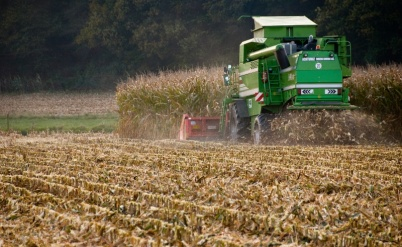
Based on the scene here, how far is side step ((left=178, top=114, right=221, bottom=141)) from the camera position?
20.1 meters

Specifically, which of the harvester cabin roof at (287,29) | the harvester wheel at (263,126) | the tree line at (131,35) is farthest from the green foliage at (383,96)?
the tree line at (131,35)

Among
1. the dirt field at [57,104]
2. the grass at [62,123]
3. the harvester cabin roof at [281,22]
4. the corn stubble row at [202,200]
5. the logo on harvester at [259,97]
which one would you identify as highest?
the harvester cabin roof at [281,22]

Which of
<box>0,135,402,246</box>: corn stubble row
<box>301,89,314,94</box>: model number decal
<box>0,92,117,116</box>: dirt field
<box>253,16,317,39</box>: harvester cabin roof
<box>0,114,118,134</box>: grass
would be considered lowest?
<box>0,114,118,134</box>: grass

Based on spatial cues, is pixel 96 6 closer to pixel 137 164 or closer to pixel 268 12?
pixel 268 12

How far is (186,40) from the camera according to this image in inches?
1741

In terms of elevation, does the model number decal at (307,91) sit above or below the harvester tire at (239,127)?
above

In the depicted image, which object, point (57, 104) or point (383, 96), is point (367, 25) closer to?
point (57, 104)

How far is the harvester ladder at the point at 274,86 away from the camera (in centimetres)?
1719

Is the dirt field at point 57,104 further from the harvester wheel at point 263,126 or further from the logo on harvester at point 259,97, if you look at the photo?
the harvester wheel at point 263,126

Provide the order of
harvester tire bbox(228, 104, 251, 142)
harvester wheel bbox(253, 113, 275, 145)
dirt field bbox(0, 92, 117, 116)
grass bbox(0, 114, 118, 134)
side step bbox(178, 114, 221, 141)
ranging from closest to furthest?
1. harvester wheel bbox(253, 113, 275, 145)
2. harvester tire bbox(228, 104, 251, 142)
3. side step bbox(178, 114, 221, 141)
4. grass bbox(0, 114, 118, 134)
5. dirt field bbox(0, 92, 117, 116)

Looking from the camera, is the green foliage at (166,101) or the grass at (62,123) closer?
the green foliage at (166,101)

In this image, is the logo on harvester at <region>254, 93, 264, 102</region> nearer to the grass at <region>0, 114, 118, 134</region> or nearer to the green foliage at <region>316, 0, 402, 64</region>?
the grass at <region>0, 114, 118, 134</region>

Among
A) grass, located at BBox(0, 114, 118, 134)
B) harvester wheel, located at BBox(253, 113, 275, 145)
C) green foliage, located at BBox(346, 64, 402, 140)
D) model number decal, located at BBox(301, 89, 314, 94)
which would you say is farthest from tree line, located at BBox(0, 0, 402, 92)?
model number decal, located at BBox(301, 89, 314, 94)

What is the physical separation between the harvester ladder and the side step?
315cm
